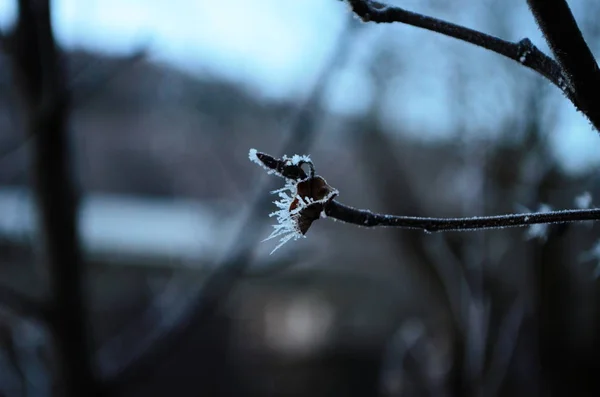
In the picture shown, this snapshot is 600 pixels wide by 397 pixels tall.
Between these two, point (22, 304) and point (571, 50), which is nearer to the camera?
point (571, 50)

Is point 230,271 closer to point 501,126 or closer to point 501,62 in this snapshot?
point 501,126

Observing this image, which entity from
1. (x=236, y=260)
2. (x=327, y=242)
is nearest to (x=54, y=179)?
(x=236, y=260)

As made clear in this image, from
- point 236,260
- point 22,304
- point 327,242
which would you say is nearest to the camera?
point 22,304

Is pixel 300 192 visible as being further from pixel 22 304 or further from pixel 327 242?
pixel 327 242

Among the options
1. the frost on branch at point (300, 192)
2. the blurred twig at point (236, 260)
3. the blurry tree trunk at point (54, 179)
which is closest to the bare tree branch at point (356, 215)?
the frost on branch at point (300, 192)

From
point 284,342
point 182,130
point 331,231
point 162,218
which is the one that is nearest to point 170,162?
point 182,130

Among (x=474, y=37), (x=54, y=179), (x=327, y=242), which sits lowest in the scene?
(x=474, y=37)

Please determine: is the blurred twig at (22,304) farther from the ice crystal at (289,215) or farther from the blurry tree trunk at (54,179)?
the ice crystal at (289,215)
